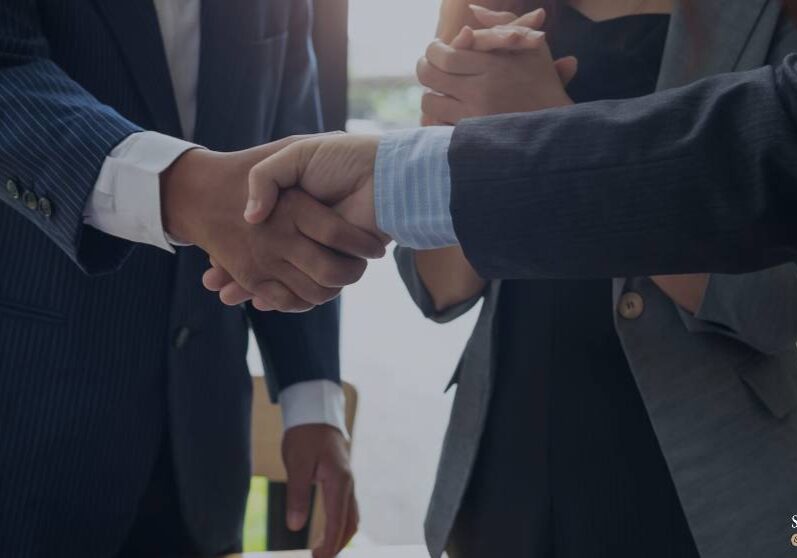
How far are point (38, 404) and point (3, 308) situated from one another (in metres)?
0.14

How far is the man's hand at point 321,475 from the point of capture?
5.18ft

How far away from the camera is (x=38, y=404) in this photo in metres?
1.26

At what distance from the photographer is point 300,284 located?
1.20 m

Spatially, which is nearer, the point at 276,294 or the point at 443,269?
the point at 276,294

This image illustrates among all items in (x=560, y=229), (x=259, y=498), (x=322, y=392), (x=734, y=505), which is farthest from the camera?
(x=259, y=498)

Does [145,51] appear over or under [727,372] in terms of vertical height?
over

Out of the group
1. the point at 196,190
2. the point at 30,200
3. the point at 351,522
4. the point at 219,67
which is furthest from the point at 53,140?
the point at 351,522

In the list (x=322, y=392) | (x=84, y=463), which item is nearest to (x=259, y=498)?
(x=322, y=392)

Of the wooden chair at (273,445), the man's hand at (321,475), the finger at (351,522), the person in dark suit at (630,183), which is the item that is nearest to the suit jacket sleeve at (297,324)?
the man's hand at (321,475)

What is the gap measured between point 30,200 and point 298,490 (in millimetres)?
695

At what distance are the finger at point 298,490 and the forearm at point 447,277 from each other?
0.41 meters

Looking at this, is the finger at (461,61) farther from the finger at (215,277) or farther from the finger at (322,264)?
the finger at (215,277)

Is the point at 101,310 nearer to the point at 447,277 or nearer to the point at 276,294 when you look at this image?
the point at 276,294

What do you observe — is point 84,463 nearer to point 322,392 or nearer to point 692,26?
point 322,392
